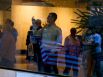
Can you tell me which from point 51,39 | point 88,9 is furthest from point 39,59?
point 88,9

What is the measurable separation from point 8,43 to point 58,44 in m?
1.19

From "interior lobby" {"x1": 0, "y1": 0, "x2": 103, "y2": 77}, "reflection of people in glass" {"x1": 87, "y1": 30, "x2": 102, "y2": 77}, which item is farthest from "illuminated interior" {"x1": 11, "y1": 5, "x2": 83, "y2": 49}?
"reflection of people in glass" {"x1": 87, "y1": 30, "x2": 102, "y2": 77}

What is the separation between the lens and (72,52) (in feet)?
21.4

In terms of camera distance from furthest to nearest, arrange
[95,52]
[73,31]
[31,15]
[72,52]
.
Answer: [31,15] → [72,52] → [73,31] → [95,52]

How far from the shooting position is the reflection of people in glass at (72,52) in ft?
20.7

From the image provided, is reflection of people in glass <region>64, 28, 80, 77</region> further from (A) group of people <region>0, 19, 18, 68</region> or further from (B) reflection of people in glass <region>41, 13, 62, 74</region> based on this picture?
(A) group of people <region>0, 19, 18, 68</region>

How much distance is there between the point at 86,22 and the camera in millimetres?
6055

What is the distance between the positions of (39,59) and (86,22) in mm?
1333

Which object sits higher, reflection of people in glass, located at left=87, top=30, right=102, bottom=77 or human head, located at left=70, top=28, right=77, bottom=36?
human head, located at left=70, top=28, right=77, bottom=36

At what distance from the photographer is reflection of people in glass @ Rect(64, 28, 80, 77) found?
20.7 feet

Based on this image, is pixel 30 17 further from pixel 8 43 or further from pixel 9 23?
pixel 8 43

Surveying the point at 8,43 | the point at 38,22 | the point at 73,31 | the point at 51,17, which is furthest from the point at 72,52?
the point at 8,43

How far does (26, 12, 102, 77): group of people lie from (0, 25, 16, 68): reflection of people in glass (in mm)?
469

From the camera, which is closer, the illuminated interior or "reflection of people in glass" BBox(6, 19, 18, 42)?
the illuminated interior
